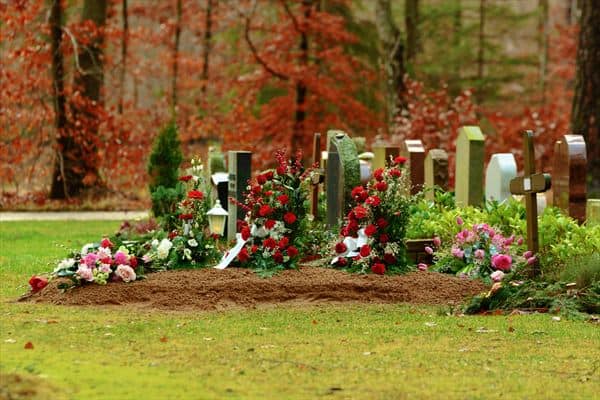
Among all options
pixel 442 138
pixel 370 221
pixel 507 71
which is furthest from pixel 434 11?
pixel 370 221

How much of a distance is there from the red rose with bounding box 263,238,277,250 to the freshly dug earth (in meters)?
0.36

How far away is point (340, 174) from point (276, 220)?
1.43 meters

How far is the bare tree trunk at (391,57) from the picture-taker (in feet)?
84.5

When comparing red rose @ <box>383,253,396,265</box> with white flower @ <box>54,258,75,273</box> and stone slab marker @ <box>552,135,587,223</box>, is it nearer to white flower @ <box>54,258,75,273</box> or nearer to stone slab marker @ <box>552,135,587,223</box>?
stone slab marker @ <box>552,135,587,223</box>

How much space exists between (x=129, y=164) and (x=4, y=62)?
3.31m

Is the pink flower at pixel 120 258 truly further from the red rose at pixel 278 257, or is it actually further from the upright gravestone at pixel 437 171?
the upright gravestone at pixel 437 171

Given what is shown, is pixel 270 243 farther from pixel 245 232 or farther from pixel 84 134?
pixel 84 134

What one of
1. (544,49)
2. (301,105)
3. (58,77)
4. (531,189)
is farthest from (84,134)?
(544,49)

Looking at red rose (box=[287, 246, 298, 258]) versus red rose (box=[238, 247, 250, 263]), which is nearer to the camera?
red rose (box=[287, 246, 298, 258])

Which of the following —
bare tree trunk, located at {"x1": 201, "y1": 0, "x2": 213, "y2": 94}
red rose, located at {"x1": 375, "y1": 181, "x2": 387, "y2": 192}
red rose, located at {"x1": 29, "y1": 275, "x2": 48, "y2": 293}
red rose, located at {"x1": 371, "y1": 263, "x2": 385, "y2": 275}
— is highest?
bare tree trunk, located at {"x1": 201, "y1": 0, "x2": 213, "y2": 94}

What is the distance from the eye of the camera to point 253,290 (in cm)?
1097

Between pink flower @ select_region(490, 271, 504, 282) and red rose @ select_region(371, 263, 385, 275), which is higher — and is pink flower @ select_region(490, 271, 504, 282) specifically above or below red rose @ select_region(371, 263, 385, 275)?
below

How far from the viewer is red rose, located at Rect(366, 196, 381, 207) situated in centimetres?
1181

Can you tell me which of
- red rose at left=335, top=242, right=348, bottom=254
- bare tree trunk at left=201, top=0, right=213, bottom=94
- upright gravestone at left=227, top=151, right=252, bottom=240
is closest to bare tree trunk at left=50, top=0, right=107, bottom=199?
bare tree trunk at left=201, top=0, right=213, bottom=94
